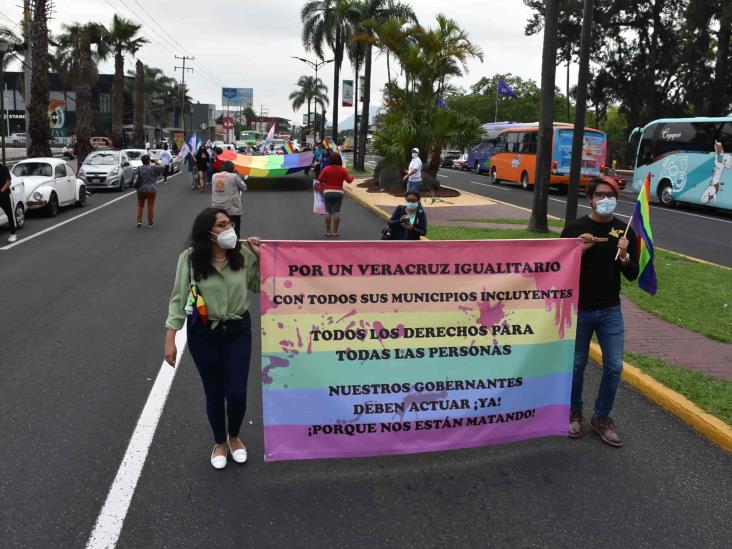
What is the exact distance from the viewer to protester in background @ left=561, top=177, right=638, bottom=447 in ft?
15.0

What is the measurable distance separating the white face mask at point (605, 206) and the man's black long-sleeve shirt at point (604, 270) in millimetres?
161

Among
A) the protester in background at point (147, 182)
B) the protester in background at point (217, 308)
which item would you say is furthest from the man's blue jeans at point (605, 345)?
the protester in background at point (147, 182)

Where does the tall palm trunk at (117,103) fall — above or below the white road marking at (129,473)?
above

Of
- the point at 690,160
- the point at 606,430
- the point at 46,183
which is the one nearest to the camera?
the point at 606,430

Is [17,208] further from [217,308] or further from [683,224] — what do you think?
[683,224]

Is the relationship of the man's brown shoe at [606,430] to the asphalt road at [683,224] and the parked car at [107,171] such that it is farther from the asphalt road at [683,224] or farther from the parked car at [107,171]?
the parked car at [107,171]

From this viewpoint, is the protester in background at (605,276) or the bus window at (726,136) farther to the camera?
the bus window at (726,136)

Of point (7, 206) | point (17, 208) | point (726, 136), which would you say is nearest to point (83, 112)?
point (17, 208)

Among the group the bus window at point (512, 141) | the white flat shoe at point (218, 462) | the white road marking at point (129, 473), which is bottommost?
the white road marking at point (129, 473)

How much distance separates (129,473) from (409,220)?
4.78 meters

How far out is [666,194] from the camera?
25672 mm

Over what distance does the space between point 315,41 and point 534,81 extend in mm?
48899

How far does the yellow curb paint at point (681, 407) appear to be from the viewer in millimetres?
4715

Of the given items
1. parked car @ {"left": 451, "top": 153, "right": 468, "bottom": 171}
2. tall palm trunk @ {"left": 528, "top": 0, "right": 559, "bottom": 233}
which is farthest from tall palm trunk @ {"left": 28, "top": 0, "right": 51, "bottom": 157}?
parked car @ {"left": 451, "top": 153, "right": 468, "bottom": 171}
